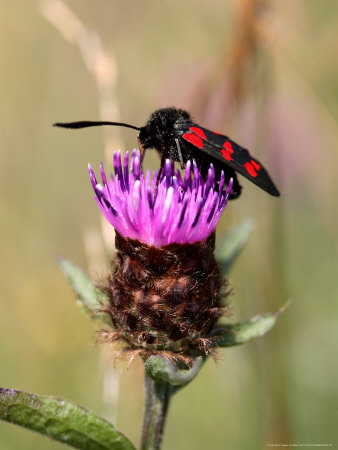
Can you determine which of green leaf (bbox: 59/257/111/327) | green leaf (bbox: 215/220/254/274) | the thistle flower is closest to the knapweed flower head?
the thistle flower

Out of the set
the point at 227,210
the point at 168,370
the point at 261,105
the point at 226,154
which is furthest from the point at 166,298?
the point at 261,105

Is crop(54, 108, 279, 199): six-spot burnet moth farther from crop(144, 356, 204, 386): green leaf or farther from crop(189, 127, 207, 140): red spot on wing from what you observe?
crop(144, 356, 204, 386): green leaf

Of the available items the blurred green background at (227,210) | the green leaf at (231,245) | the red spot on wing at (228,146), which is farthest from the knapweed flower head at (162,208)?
the blurred green background at (227,210)

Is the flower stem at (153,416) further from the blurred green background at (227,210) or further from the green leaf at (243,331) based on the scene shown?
the blurred green background at (227,210)

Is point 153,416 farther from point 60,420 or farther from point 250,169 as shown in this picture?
point 250,169

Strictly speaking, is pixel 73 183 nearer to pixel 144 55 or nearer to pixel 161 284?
pixel 144 55
